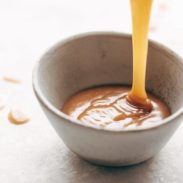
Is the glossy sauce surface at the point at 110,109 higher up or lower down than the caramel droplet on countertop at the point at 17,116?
higher up

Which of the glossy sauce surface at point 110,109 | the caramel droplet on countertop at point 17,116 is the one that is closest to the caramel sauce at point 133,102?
the glossy sauce surface at point 110,109

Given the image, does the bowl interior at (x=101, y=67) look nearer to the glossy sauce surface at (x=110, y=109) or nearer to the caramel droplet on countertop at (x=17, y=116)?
the glossy sauce surface at (x=110, y=109)

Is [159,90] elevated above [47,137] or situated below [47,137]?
above

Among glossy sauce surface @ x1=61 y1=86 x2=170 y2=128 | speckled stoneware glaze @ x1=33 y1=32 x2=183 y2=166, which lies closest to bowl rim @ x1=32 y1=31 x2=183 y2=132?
speckled stoneware glaze @ x1=33 y1=32 x2=183 y2=166

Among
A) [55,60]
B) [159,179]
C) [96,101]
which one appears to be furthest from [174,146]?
[55,60]

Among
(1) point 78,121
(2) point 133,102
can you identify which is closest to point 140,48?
(2) point 133,102

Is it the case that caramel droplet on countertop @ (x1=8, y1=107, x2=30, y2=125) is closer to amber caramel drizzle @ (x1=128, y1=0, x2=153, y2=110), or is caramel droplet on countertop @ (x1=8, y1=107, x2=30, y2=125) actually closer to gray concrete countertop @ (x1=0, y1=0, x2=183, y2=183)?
gray concrete countertop @ (x1=0, y1=0, x2=183, y2=183)

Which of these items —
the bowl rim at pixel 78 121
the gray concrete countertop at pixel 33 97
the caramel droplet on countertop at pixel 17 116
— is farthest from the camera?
the caramel droplet on countertop at pixel 17 116

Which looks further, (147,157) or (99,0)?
(99,0)

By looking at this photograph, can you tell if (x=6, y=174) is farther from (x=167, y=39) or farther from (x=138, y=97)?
(x=167, y=39)
